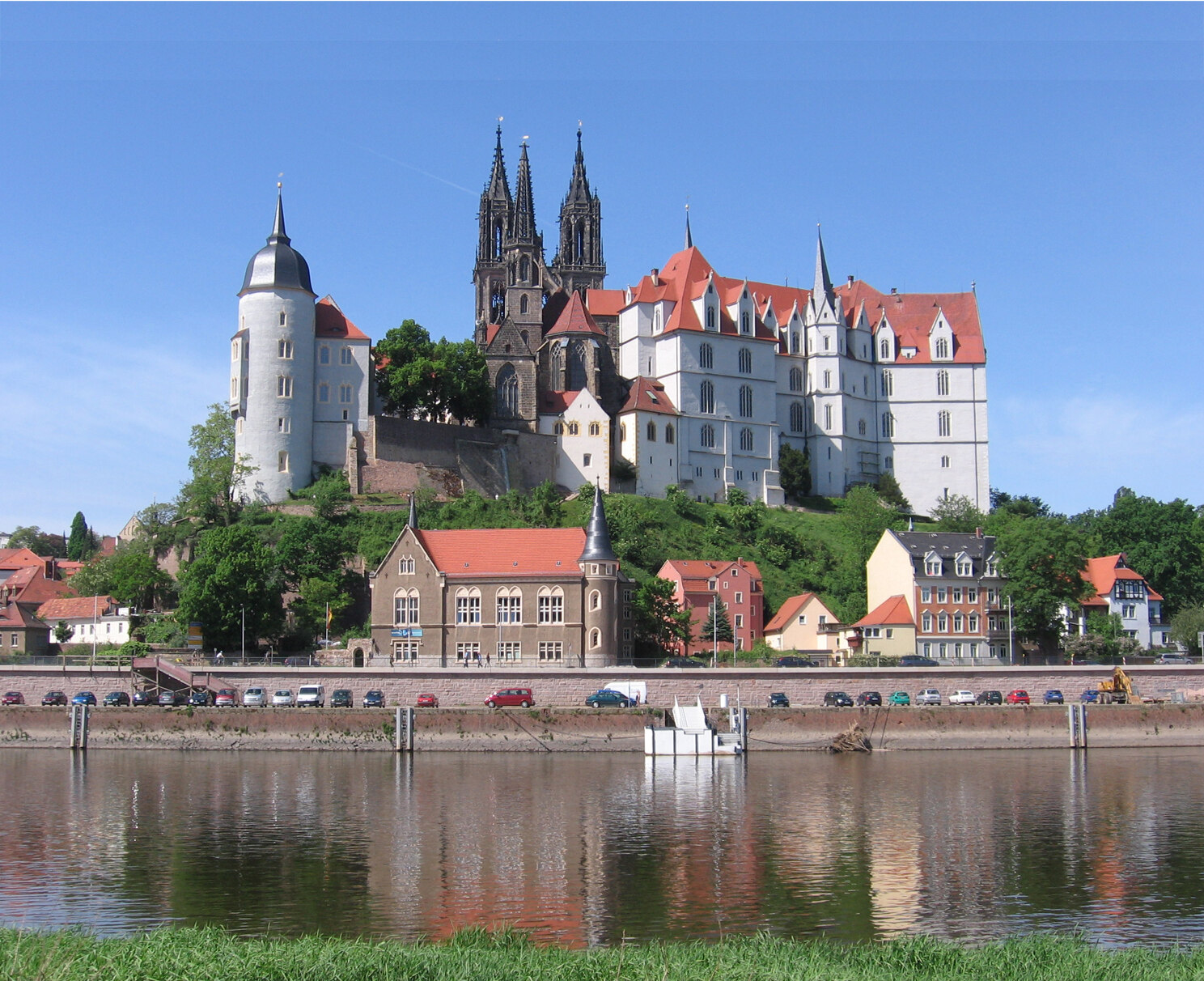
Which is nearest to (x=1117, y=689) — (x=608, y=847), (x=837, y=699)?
(x=837, y=699)

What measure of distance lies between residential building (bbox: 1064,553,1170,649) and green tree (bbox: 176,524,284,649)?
1820 inches

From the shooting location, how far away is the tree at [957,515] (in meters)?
102

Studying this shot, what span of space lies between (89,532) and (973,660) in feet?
348

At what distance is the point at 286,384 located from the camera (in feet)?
304

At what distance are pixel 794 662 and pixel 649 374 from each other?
152 ft

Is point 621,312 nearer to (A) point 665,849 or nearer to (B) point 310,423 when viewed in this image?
(B) point 310,423

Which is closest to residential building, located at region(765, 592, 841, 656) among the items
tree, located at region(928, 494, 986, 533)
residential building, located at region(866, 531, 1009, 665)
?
residential building, located at region(866, 531, 1009, 665)

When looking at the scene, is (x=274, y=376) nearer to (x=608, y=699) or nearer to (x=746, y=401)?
(x=746, y=401)

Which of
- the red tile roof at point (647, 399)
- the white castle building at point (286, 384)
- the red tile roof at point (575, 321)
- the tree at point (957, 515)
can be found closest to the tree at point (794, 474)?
the red tile roof at point (647, 399)

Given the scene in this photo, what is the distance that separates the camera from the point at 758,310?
115938mm

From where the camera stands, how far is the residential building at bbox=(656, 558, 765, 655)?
8150 cm

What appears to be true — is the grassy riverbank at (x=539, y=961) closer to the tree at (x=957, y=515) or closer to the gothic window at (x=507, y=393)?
the tree at (x=957, y=515)

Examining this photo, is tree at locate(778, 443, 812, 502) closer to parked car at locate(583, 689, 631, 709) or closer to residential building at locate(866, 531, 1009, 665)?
residential building at locate(866, 531, 1009, 665)

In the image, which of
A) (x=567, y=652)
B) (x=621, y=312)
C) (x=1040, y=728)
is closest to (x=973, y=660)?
(x=1040, y=728)
